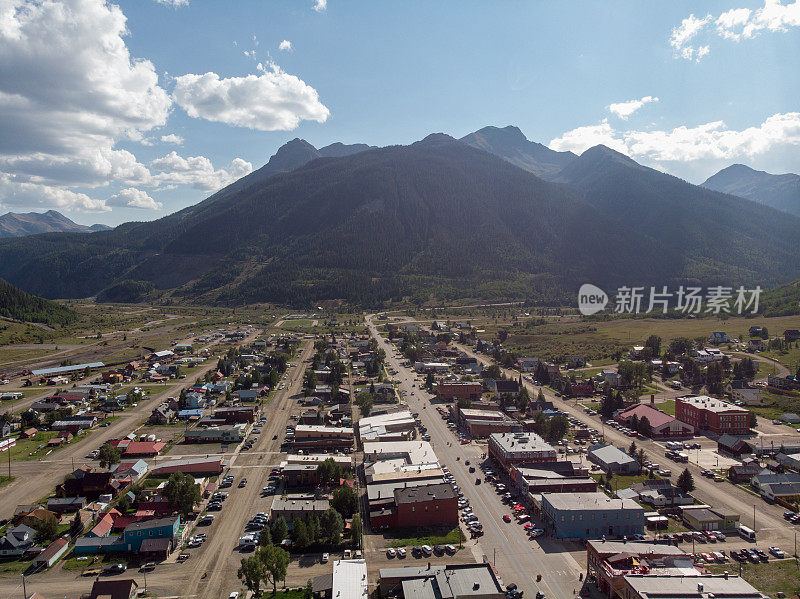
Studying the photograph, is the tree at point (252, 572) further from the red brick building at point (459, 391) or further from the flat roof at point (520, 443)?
the red brick building at point (459, 391)

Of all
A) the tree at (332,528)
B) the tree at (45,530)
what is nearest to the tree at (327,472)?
the tree at (332,528)

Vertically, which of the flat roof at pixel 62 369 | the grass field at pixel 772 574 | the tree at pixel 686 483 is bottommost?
the flat roof at pixel 62 369

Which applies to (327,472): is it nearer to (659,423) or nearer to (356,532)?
(356,532)

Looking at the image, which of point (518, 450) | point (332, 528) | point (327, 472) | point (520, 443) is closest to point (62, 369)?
point (327, 472)

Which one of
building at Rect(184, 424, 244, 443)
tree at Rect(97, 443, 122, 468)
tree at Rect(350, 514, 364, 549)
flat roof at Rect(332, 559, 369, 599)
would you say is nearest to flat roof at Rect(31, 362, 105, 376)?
building at Rect(184, 424, 244, 443)

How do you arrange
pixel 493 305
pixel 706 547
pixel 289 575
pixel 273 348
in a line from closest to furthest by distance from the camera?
1. pixel 289 575
2. pixel 706 547
3. pixel 273 348
4. pixel 493 305

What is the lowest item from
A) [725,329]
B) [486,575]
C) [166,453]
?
[166,453]

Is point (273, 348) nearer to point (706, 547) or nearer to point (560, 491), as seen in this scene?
point (560, 491)

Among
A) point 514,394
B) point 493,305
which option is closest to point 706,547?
point 514,394
